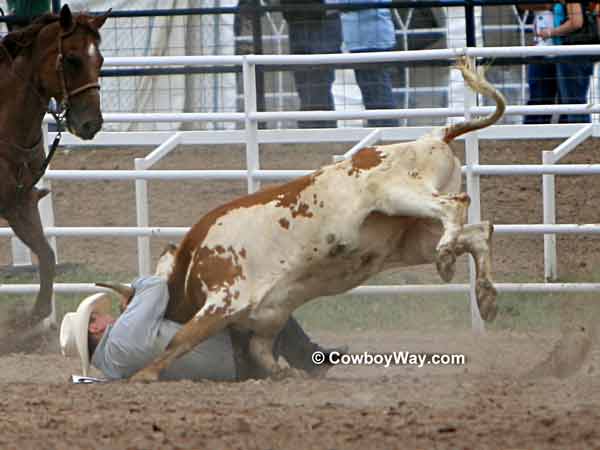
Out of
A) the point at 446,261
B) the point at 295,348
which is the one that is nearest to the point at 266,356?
the point at 295,348

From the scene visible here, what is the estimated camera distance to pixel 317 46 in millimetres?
10648

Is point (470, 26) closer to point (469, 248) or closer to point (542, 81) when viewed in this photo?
point (542, 81)

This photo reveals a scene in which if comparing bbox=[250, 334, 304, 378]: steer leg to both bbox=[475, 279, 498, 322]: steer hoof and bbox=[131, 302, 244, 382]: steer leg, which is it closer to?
bbox=[131, 302, 244, 382]: steer leg

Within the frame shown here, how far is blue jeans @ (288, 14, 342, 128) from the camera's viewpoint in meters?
10.6

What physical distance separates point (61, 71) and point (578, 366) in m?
3.03

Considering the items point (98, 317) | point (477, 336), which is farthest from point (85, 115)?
point (477, 336)

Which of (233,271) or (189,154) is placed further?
(189,154)

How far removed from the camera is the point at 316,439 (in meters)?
4.63

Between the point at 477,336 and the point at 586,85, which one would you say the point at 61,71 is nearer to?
the point at 477,336

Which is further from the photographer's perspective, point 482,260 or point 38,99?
point 38,99

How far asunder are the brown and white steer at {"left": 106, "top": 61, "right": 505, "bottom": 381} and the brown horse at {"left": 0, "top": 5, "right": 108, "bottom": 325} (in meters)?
1.50

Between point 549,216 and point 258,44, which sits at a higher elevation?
point 258,44

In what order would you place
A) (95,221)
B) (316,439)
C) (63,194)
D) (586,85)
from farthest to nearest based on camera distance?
(63,194) → (95,221) → (586,85) → (316,439)

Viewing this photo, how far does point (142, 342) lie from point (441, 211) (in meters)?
1.43
